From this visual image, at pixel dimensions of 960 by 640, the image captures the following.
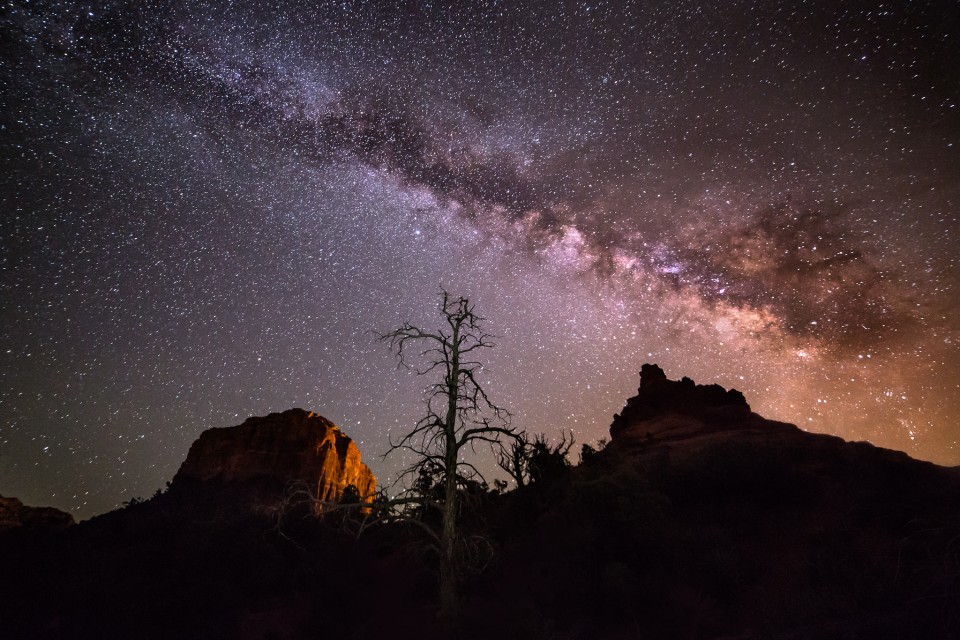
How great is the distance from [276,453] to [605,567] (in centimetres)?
4355

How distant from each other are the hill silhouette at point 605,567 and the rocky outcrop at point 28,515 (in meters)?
17.7

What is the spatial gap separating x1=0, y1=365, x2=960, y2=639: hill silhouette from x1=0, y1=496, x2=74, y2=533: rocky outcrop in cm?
1773

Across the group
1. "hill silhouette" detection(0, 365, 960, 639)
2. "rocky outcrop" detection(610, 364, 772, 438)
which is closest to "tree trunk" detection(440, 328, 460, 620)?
"hill silhouette" detection(0, 365, 960, 639)

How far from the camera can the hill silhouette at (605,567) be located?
907 cm

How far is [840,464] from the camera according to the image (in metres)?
16.8

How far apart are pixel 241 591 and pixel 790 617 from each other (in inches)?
595

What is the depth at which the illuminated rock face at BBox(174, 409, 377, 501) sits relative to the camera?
44375 mm

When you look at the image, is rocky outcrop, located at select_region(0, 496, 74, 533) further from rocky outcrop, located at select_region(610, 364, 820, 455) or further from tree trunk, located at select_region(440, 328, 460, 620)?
rocky outcrop, located at select_region(610, 364, 820, 455)

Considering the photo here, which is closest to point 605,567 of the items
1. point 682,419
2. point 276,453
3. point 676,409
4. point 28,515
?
point 682,419

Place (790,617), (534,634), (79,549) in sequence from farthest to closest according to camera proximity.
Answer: (79,549) → (534,634) → (790,617)

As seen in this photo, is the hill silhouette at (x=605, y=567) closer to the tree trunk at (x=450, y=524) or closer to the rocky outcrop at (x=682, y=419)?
the tree trunk at (x=450, y=524)

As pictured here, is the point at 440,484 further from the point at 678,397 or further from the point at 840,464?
the point at 678,397

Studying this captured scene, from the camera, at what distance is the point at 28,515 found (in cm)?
3503

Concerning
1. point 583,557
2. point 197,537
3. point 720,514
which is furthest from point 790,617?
point 197,537
